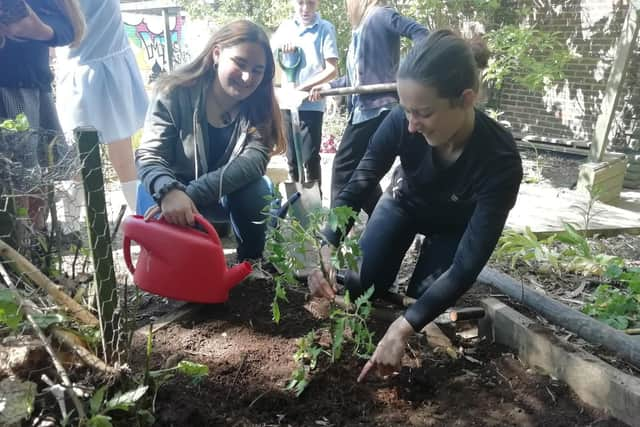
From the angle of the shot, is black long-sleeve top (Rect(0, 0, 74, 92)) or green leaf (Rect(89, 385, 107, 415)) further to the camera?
black long-sleeve top (Rect(0, 0, 74, 92))

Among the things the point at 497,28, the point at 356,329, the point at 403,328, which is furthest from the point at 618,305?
the point at 497,28

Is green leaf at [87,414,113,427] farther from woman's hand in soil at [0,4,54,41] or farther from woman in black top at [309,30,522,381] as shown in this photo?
woman's hand in soil at [0,4,54,41]

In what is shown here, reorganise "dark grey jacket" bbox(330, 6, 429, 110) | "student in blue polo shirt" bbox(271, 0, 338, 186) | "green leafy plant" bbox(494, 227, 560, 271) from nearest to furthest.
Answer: "green leafy plant" bbox(494, 227, 560, 271), "dark grey jacket" bbox(330, 6, 429, 110), "student in blue polo shirt" bbox(271, 0, 338, 186)

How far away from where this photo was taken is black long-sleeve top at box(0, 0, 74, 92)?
7.84 feet

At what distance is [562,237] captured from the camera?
10.2ft

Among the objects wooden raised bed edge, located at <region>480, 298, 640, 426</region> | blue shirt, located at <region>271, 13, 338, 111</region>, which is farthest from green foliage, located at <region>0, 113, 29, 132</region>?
blue shirt, located at <region>271, 13, 338, 111</region>

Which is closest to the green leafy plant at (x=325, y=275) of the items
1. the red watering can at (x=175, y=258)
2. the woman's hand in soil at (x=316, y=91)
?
the red watering can at (x=175, y=258)

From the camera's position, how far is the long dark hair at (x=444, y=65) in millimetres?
1606

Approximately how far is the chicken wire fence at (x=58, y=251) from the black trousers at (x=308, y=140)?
2.28 metres

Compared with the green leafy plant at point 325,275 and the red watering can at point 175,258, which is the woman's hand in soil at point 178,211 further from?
the green leafy plant at point 325,275

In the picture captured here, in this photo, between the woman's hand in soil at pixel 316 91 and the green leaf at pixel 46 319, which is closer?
the green leaf at pixel 46 319

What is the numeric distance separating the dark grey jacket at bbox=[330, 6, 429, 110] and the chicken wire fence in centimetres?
200

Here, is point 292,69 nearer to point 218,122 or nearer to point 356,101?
point 356,101

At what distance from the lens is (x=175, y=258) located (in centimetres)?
185
